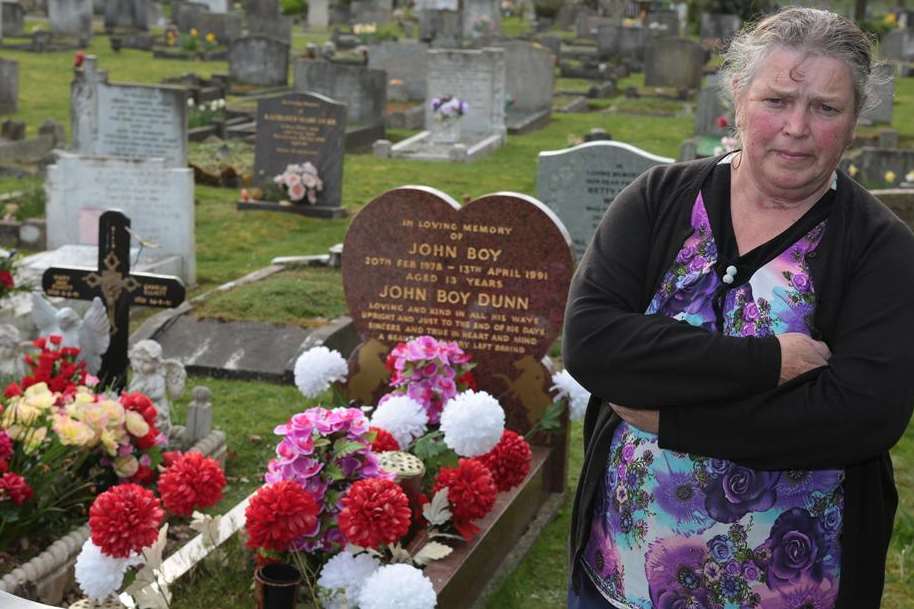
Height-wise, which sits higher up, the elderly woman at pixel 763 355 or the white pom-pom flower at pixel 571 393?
the elderly woman at pixel 763 355

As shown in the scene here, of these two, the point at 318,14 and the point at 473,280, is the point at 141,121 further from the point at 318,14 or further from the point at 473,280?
the point at 318,14

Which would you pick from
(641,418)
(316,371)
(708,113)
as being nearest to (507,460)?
(316,371)

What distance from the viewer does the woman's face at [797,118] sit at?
8.84 feet

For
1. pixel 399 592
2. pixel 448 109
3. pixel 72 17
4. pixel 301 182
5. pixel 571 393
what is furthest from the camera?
pixel 72 17

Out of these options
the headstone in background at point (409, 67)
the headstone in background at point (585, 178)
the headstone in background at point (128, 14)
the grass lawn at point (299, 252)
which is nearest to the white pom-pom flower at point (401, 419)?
the grass lawn at point (299, 252)

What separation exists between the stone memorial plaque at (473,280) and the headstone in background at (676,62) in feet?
69.2

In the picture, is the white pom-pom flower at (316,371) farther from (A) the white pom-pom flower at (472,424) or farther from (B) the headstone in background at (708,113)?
(B) the headstone in background at (708,113)

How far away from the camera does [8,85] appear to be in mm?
19281

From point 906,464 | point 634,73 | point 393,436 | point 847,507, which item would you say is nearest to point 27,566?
point 393,436

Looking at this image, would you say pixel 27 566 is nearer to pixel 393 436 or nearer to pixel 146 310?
pixel 393 436

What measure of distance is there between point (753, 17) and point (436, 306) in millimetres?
3085

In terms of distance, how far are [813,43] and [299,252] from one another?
28.5 feet

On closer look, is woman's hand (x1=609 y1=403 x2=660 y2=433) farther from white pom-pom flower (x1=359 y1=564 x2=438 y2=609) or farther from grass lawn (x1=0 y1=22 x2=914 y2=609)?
grass lawn (x1=0 y1=22 x2=914 y2=609)

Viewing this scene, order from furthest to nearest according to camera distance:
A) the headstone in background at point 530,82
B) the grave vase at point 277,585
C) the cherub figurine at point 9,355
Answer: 1. the headstone in background at point 530,82
2. the cherub figurine at point 9,355
3. the grave vase at point 277,585
